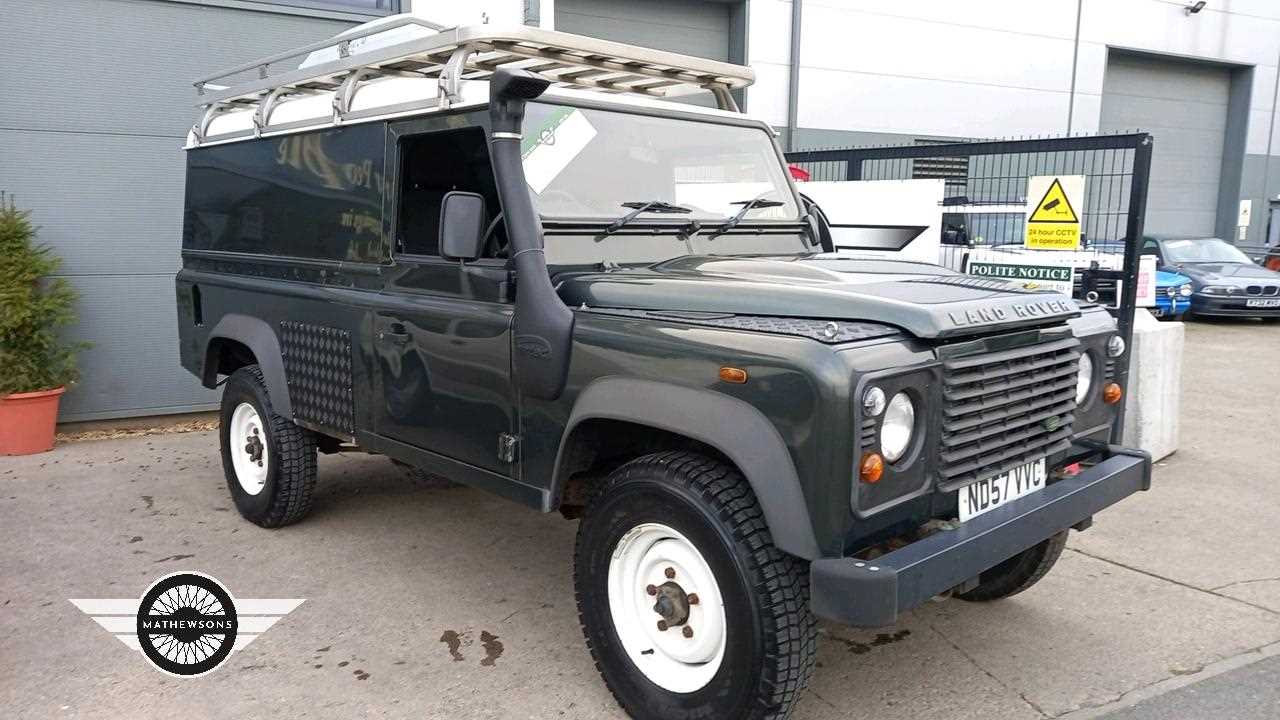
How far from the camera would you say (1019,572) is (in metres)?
3.84

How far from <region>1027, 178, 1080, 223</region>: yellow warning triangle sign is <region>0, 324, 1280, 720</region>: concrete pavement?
175cm

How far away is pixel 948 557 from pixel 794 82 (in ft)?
33.1

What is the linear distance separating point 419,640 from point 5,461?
14.4 feet

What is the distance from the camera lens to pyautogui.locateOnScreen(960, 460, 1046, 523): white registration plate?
2.79 m

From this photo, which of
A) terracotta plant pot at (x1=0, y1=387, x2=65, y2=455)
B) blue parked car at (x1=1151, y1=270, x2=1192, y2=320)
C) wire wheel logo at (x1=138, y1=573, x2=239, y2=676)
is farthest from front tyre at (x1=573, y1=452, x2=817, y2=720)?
blue parked car at (x1=1151, y1=270, x2=1192, y2=320)

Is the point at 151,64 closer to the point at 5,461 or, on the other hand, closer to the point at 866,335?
the point at 5,461

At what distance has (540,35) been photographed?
3.59 m

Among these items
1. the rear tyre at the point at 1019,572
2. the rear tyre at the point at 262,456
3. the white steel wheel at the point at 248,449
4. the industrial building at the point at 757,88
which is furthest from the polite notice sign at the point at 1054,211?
the white steel wheel at the point at 248,449

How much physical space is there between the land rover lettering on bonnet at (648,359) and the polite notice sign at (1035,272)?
227 centimetres

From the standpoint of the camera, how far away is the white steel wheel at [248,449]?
5047mm

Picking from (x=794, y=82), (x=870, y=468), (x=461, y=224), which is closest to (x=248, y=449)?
(x=461, y=224)

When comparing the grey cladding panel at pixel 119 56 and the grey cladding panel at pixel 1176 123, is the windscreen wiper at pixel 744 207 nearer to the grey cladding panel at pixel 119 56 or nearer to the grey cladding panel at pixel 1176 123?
the grey cladding panel at pixel 119 56

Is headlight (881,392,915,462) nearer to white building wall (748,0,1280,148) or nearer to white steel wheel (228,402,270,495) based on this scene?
white steel wheel (228,402,270,495)

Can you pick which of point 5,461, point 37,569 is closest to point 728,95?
point 37,569
